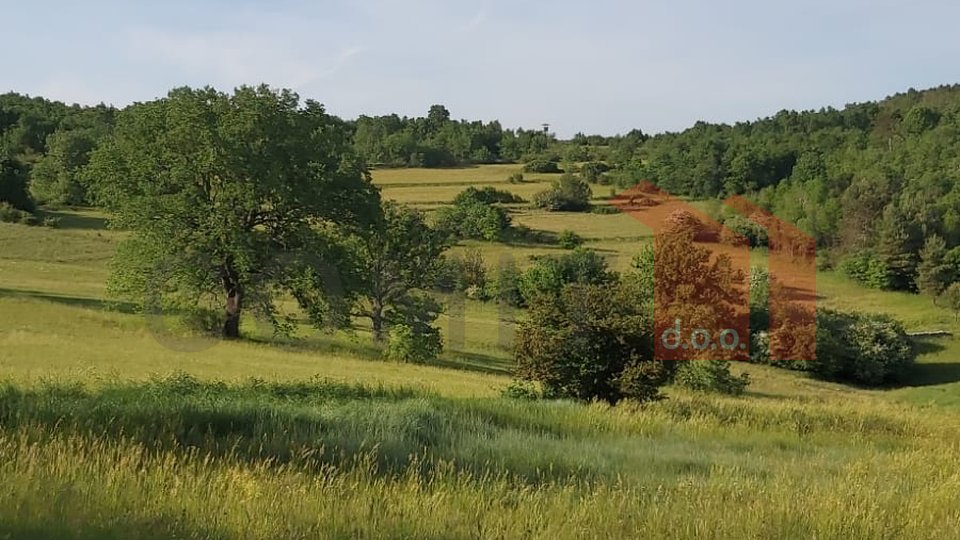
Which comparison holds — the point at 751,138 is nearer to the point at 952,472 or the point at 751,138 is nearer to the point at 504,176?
the point at 504,176

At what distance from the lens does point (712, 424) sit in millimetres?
13586

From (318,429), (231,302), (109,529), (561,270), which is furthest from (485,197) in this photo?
(109,529)

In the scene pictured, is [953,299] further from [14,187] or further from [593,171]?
[14,187]

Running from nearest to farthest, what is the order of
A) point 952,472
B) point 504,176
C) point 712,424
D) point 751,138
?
point 952,472 < point 712,424 < point 504,176 < point 751,138

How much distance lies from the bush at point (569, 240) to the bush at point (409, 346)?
45.0 m

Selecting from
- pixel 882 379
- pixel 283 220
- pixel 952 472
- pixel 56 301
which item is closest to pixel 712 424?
pixel 952 472

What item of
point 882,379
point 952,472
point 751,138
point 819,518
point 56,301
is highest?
point 751,138

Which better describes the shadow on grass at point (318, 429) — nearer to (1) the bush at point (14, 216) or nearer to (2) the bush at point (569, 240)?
(1) the bush at point (14, 216)

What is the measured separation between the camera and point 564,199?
96688mm

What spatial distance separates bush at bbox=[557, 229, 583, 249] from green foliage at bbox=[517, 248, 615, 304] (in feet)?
28.4

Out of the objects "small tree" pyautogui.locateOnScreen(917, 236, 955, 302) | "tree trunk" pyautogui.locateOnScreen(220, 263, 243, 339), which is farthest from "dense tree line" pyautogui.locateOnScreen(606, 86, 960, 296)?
"tree trunk" pyautogui.locateOnScreen(220, 263, 243, 339)

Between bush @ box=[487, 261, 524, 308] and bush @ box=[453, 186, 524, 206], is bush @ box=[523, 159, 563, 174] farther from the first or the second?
bush @ box=[487, 261, 524, 308]

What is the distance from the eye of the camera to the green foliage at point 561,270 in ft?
201

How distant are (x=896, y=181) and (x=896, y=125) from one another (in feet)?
122
